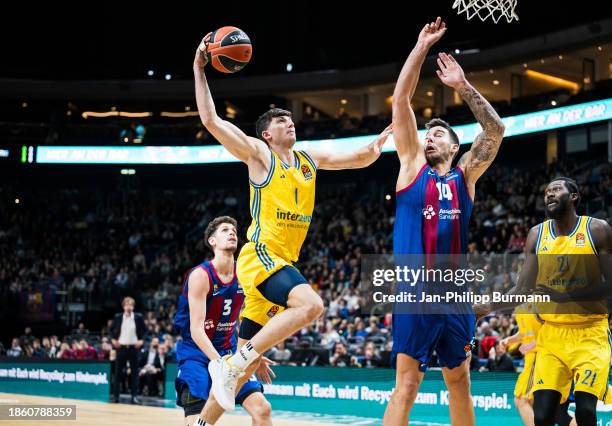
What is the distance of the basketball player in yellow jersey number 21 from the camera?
6.58m

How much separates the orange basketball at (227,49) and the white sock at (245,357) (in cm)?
227

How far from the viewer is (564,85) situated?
3183 centimetres

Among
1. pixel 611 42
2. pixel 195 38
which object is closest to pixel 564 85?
pixel 611 42

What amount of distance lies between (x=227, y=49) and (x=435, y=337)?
9.62 feet

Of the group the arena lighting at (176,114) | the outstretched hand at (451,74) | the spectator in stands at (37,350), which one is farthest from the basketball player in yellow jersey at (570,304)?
the arena lighting at (176,114)

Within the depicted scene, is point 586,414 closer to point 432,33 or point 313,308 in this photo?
point 313,308

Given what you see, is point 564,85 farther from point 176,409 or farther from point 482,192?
point 176,409

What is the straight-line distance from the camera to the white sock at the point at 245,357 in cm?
664

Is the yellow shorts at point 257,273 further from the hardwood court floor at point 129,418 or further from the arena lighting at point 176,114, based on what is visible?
the arena lighting at point 176,114

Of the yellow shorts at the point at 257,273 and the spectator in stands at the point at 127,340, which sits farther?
the spectator in stands at the point at 127,340

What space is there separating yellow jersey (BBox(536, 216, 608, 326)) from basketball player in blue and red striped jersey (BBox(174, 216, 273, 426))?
2.51 m

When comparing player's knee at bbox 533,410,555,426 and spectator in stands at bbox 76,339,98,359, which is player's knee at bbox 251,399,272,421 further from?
spectator in stands at bbox 76,339,98,359

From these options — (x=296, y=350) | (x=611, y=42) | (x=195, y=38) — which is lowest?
(x=296, y=350)

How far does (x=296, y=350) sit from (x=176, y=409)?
109 inches
